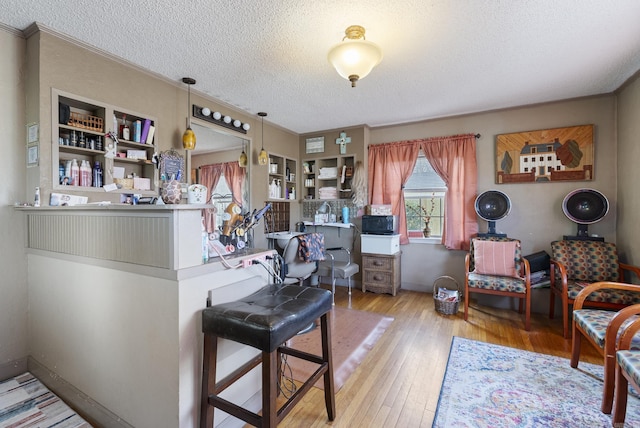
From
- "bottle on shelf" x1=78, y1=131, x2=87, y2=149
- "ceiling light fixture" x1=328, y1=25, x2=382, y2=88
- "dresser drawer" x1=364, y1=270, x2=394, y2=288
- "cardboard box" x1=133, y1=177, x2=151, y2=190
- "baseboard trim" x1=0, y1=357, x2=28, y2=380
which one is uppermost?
"ceiling light fixture" x1=328, y1=25, x2=382, y2=88

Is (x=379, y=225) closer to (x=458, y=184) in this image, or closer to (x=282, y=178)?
(x=458, y=184)

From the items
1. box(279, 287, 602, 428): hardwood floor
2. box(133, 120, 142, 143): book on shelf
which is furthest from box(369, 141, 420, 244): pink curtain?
box(133, 120, 142, 143): book on shelf

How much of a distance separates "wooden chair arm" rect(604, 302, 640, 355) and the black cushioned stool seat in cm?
165

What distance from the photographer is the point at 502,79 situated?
2699 millimetres

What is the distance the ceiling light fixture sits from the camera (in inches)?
72.7

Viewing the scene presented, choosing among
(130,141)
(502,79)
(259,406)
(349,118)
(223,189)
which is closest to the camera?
(259,406)

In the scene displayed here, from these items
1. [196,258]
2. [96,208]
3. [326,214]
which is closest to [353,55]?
[196,258]

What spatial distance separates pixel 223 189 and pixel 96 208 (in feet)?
6.96

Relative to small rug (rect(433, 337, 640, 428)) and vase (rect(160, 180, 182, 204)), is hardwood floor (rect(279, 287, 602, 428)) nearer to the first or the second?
small rug (rect(433, 337, 640, 428))

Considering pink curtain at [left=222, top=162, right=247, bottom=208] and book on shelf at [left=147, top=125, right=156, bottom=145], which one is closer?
book on shelf at [left=147, top=125, right=156, bottom=145]

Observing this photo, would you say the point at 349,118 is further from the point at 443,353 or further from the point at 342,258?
the point at 443,353

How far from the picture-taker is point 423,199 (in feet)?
13.5

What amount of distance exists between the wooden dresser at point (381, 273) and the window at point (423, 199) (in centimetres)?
54

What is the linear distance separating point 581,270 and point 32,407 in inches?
182
